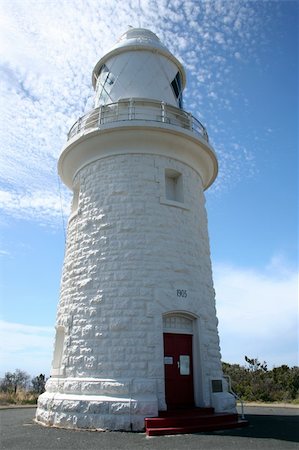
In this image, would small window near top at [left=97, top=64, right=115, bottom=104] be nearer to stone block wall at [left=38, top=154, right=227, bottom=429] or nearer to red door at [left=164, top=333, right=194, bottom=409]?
stone block wall at [left=38, top=154, right=227, bottom=429]

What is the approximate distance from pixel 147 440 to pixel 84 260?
4.90 meters

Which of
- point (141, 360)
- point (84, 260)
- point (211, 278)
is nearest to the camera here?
point (141, 360)

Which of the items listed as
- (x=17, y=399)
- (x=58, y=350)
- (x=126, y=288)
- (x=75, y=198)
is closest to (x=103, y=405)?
(x=126, y=288)

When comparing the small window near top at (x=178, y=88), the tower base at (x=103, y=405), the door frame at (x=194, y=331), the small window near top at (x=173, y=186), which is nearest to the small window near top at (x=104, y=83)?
the small window near top at (x=178, y=88)

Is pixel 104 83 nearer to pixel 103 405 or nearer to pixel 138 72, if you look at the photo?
pixel 138 72

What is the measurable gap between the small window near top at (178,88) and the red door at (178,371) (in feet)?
27.0

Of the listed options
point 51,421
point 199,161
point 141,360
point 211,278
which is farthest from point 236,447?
point 199,161

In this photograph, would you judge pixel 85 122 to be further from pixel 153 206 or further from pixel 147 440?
Result: pixel 147 440

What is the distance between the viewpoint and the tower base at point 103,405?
348 inches

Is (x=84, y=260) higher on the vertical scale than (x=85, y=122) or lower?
lower

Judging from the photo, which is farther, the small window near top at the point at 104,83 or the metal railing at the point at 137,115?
the small window near top at the point at 104,83

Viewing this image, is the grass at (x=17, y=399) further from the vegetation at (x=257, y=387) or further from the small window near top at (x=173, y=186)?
the small window near top at (x=173, y=186)

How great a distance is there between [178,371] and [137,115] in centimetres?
729

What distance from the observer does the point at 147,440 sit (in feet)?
25.5
